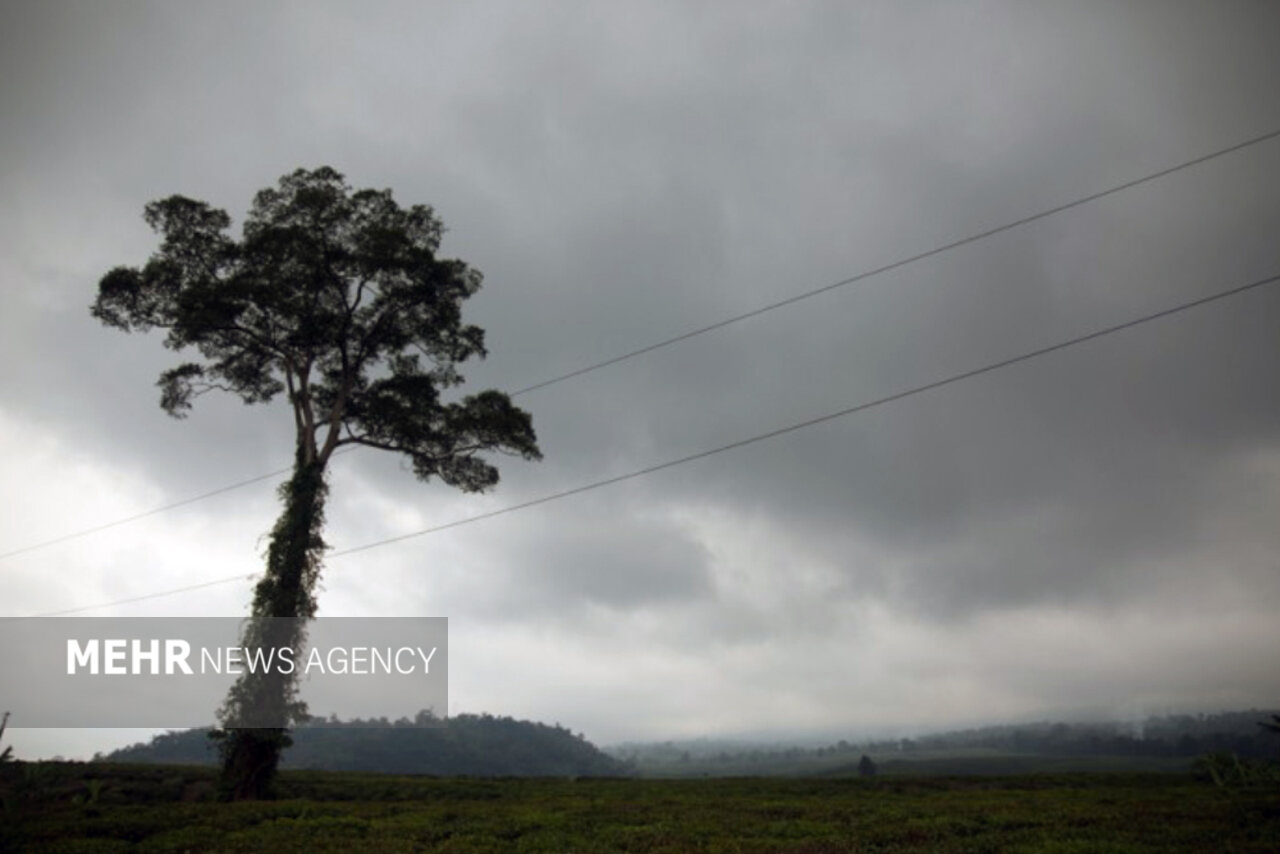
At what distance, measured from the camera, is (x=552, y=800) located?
27078 mm

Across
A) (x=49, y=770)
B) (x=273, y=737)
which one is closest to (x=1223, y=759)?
(x=273, y=737)

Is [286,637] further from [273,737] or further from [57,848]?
[57,848]

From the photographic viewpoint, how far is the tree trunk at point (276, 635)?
24781 millimetres

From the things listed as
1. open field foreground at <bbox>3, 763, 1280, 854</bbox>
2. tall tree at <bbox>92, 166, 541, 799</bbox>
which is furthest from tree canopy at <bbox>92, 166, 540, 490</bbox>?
open field foreground at <bbox>3, 763, 1280, 854</bbox>

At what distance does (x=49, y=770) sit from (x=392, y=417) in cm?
1656

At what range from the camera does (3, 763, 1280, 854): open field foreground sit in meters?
14.6

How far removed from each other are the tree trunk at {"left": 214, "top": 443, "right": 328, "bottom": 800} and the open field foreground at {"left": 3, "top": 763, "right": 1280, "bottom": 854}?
186cm

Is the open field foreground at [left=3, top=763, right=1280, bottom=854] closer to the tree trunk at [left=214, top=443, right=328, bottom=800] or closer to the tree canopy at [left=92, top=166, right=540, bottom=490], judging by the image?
the tree trunk at [left=214, top=443, right=328, bottom=800]

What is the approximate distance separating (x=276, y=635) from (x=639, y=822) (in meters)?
15.4

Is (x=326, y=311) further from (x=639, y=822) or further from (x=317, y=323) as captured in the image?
(x=639, y=822)

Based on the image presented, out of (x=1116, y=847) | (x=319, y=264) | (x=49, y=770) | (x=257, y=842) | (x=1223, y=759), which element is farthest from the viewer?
(x=319, y=264)

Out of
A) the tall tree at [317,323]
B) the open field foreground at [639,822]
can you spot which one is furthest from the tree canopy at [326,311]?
the open field foreground at [639,822]

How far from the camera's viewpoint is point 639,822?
63.0 feet

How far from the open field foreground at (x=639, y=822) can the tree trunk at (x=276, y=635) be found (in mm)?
1864
